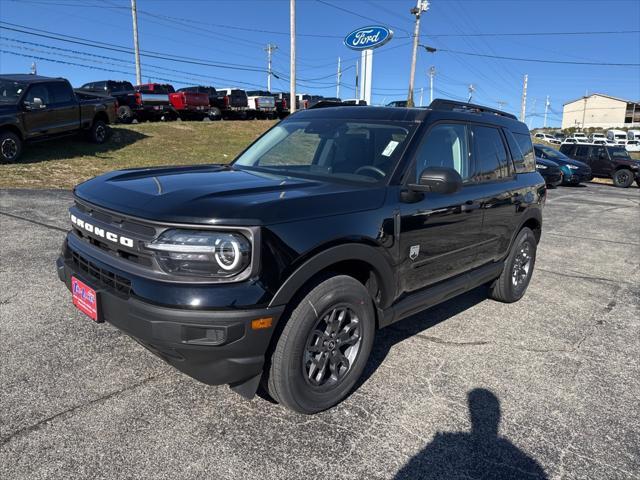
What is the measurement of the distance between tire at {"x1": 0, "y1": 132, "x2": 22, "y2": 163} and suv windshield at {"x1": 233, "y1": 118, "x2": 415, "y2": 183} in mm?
9912

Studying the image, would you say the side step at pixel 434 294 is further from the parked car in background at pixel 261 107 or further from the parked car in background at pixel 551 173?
the parked car in background at pixel 261 107

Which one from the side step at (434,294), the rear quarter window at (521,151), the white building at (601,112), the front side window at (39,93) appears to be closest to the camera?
the side step at (434,294)

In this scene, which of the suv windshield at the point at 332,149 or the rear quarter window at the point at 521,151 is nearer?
the suv windshield at the point at 332,149

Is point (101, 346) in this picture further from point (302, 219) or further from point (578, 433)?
point (578, 433)

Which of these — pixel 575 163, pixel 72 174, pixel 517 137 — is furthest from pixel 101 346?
pixel 575 163

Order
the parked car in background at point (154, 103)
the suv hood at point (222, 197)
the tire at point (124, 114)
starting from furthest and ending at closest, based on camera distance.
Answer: the parked car in background at point (154, 103) → the tire at point (124, 114) → the suv hood at point (222, 197)

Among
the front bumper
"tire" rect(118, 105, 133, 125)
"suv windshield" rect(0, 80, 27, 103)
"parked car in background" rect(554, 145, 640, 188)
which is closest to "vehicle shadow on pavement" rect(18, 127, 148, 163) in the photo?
"suv windshield" rect(0, 80, 27, 103)

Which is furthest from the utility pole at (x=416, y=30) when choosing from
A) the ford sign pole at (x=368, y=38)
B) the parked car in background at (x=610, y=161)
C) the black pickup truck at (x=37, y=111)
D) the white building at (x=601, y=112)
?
the white building at (x=601, y=112)

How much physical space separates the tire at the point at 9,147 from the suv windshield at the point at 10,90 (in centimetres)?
81

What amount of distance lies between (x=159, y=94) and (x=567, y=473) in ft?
76.2

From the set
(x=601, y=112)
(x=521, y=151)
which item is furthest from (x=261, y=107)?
(x=601, y=112)

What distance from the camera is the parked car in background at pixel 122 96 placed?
2052cm

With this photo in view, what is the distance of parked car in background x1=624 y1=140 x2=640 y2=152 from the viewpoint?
47281 mm

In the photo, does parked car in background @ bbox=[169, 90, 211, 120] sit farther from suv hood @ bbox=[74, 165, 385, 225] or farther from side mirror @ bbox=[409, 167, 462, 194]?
side mirror @ bbox=[409, 167, 462, 194]
